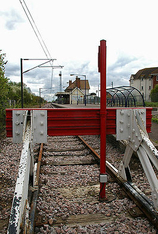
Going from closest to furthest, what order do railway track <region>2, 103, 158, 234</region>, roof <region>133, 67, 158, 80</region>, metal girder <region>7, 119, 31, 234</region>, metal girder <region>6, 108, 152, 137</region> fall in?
metal girder <region>7, 119, 31, 234</region> < railway track <region>2, 103, 158, 234</region> < metal girder <region>6, 108, 152, 137</region> < roof <region>133, 67, 158, 80</region>

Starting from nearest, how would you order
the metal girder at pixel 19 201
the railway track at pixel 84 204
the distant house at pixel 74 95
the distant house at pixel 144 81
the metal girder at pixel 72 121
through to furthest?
the metal girder at pixel 19 201 → the railway track at pixel 84 204 → the metal girder at pixel 72 121 → the distant house at pixel 74 95 → the distant house at pixel 144 81

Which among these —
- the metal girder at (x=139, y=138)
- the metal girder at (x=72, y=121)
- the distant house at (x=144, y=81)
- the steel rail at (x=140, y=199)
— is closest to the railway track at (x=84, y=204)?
the steel rail at (x=140, y=199)

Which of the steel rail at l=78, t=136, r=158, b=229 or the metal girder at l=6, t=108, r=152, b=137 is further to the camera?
the metal girder at l=6, t=108, r=152, b=137

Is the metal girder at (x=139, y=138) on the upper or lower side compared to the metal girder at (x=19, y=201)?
upper

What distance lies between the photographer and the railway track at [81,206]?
268 centimetres

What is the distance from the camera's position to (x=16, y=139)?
295cm

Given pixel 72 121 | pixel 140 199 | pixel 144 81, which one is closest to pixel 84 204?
pixel 140 199

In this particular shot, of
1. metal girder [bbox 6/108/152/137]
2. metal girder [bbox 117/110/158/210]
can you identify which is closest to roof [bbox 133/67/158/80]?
metal girder [bbox 117/110/158/210]

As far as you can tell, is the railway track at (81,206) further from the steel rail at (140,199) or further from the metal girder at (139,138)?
the metal girder at (139,138)

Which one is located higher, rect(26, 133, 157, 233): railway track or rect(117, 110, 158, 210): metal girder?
rect(117, 110, 158, 210): metal girder

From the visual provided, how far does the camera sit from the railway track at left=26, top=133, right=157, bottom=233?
2680mm

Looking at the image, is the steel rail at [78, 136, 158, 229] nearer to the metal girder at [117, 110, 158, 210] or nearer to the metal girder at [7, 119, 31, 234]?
the metal girder at [117, 110, 158, 210]

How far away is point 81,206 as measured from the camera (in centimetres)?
319

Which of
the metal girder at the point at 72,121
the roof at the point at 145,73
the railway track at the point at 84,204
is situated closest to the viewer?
the railway track at the point at 84,204
